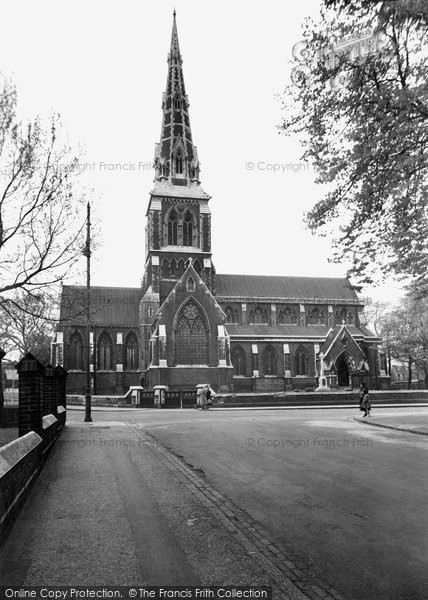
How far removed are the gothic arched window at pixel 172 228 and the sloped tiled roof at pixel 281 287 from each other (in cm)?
810

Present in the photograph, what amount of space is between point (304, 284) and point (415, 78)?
5365 centimetres

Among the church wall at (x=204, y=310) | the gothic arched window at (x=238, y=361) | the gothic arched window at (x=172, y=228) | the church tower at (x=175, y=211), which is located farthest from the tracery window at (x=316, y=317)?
the gothic arched window at (x=172, y=228)

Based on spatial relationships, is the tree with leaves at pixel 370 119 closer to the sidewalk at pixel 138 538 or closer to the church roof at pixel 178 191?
the sidewalk at pixel 138 538

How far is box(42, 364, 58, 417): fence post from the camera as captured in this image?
1380cm

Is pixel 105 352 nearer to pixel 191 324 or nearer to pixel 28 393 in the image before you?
pixel 191 324

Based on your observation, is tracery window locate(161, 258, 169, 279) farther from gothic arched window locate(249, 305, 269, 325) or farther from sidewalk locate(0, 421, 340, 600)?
sidewalk locate(0, 421, 340, 600)

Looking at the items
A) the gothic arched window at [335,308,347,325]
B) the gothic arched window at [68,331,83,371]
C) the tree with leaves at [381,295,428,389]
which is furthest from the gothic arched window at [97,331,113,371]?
the tree with leaves at [381,295,428,389]

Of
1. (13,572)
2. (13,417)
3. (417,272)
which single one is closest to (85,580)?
(13,572)

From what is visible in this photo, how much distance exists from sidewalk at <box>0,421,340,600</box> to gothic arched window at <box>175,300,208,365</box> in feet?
128

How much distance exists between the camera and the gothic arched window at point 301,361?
55.5 meters

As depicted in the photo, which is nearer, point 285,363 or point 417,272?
point 417,272

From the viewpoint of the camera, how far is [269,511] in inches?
277

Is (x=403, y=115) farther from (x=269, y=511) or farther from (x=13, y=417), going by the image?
(x=13, y=417)

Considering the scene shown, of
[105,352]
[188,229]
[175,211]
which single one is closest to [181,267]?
[188,229]
